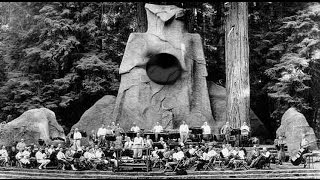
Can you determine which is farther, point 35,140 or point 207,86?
point 207,86

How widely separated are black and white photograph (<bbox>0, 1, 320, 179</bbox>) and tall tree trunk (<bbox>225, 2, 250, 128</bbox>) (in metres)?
0.05

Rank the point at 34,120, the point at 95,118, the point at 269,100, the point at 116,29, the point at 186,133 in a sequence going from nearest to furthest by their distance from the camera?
the point at 186,133
the point at 34,120
the point at 95,118
the point at 269,100
the point at 116,29

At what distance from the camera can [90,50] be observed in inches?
1348

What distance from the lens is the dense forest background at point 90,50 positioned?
32.0 meters

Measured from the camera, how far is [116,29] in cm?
3581

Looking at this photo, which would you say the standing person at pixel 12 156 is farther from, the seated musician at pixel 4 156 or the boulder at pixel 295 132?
the boulder at pixel 295 132

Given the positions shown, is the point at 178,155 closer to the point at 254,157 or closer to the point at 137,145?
the point at 137,145

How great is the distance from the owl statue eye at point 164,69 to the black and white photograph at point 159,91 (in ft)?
0.18

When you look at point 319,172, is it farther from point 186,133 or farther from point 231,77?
point 231,77

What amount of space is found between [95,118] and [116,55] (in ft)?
23.6

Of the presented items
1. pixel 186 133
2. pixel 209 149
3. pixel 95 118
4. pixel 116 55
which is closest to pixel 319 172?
pixel 209 149

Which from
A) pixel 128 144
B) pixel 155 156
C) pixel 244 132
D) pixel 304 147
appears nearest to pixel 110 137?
pixel 128 144

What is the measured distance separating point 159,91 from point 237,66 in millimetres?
4479

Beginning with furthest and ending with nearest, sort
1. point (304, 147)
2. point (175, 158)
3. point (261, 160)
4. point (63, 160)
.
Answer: point (304, 147) < point (63, 160) < point (261, 160) < point (175, 158)
